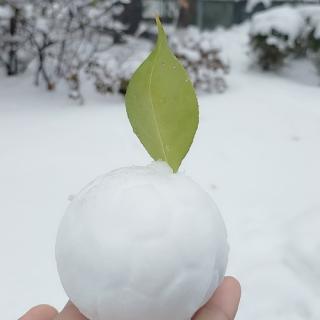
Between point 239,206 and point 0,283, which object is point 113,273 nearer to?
point 0,283

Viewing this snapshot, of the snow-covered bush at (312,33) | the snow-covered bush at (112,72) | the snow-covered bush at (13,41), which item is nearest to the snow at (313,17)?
the snow-covered bush at (312,33)

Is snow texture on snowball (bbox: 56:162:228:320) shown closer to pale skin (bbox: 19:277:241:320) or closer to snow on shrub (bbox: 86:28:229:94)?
pale skin (bbox: 19:277:241:320)

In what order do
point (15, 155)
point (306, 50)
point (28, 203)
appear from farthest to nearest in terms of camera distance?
point (306, 50) → point (15, 155) → point (28, 203)

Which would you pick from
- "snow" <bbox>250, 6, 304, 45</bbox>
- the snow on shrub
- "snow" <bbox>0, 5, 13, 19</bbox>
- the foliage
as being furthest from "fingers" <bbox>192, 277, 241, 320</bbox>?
"snow" <bbox>250, 6, 304, 45</bbox>

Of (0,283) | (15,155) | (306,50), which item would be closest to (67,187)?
(15,155)

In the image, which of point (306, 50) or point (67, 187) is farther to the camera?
point (306, 50)

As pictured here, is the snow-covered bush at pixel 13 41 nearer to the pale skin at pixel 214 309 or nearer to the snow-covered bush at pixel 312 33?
the snow-covered bush at pixel 312 33

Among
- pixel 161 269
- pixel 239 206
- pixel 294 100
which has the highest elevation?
pixel 161 269
